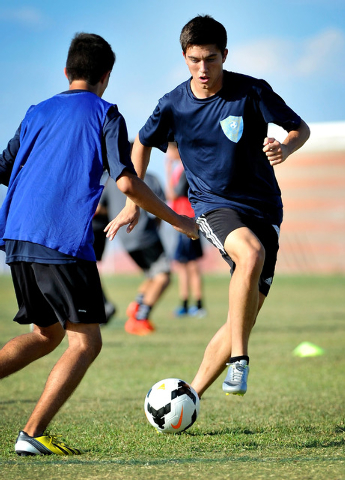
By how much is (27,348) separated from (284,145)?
1.87 meters

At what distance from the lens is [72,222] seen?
341 cm

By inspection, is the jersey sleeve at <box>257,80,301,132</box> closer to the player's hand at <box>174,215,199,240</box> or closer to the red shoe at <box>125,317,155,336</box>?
the player's hand at <box>174,215,199,240</box>

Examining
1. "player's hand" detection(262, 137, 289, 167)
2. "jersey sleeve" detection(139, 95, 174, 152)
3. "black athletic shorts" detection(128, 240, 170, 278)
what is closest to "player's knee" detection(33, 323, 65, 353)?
"jersey sleeve" detection(139, 95, 174, 152)

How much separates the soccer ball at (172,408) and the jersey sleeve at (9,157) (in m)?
1.53

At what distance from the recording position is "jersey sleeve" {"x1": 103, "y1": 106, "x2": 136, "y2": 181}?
336 centimetres

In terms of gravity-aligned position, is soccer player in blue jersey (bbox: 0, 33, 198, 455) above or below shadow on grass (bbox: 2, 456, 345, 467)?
above

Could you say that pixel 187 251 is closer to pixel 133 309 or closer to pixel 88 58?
pixel 133 309

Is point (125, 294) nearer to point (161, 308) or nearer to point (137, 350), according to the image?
point (161, 308)

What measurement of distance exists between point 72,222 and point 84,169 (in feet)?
0.89

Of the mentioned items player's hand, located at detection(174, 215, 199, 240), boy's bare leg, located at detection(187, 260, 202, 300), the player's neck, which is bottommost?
boy's bare leg, located at detection(187, 260, 202, 300)

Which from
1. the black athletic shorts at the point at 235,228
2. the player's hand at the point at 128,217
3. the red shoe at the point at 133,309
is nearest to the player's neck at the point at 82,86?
the player's hand at the point at 128,217

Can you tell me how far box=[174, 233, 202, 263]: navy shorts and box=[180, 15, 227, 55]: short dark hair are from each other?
840cm

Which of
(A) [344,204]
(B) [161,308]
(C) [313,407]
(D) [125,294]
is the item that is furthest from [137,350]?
(A) [344,204]

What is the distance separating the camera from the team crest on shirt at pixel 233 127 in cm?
425
